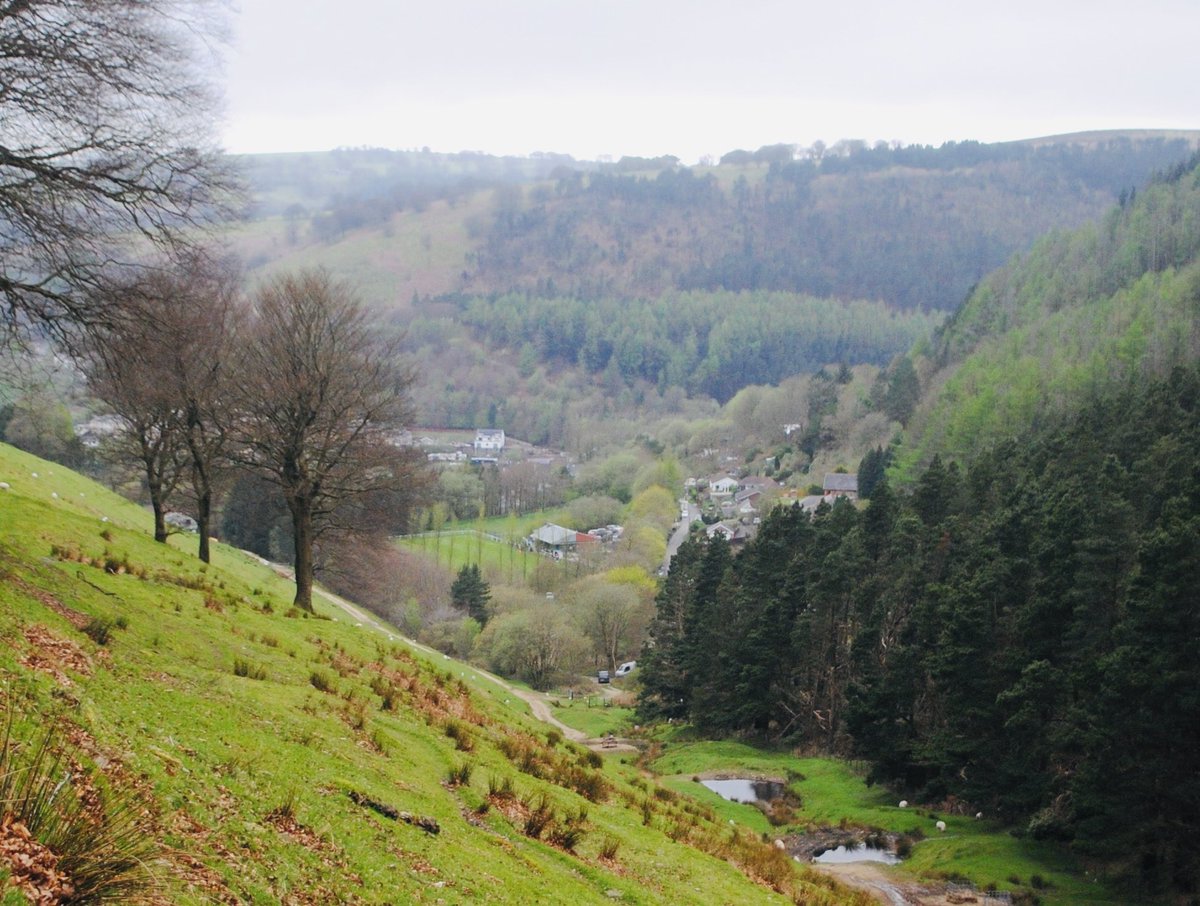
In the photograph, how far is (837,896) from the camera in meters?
18.4

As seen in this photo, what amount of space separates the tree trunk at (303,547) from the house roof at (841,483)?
267 feet

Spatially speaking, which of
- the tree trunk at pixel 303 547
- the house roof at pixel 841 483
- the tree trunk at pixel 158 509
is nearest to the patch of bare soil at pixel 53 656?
the tree trunk at pixel 303 547

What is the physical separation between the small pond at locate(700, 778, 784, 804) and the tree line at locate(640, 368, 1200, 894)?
3.94 metres

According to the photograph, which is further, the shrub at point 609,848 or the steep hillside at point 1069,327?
the steep hillside at point 1069,327

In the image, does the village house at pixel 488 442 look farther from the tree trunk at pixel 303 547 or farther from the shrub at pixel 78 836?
the shrub at pixel 78 836

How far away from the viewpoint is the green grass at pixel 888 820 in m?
26.7

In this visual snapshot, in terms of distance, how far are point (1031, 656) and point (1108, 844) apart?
7082mm

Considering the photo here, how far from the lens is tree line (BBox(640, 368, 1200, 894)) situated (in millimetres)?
24156

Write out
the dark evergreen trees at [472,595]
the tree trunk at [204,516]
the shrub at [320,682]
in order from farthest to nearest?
the dark evergreen trees at [472,595]
the tree trunk at [204,516]
the shrub at [320,682]

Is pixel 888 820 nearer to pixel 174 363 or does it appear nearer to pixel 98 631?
pixel 174 363

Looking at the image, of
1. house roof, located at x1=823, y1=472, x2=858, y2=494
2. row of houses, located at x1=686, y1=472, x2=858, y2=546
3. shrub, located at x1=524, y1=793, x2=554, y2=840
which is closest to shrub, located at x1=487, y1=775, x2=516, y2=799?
shrub, located at x1=524, y1=793, x2=554, y2=840

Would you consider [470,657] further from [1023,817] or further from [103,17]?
[103,17]

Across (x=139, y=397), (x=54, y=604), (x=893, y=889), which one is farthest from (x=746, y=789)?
(x=54, y=604)

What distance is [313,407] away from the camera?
27.4 metres
